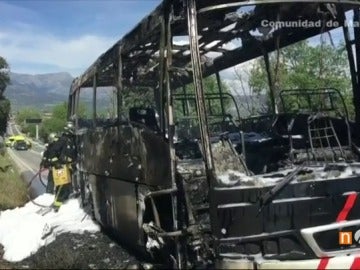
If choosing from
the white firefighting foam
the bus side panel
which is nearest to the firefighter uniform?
the white firefighting foam

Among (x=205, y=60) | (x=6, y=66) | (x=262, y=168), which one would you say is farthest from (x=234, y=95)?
(x=6, y=66)

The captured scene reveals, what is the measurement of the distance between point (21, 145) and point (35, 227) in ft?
185

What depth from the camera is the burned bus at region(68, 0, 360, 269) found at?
489 cm

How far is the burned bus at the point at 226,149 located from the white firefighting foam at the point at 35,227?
1471 millimetres

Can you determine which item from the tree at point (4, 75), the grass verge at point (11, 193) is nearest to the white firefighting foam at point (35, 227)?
the grass verge at point (11, 193)

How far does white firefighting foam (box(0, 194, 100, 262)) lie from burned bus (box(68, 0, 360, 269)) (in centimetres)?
147

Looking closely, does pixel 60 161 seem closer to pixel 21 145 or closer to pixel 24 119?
pixel 21 145

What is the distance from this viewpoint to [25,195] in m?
14.4

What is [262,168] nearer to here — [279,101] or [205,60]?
[279,101]

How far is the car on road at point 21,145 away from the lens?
6303cm

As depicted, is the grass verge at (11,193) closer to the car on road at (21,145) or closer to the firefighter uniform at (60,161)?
the firefighter uniform at (60,161)

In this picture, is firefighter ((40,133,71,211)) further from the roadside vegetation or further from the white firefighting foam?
the roadside vegetation

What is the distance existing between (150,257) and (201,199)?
3.51 feet

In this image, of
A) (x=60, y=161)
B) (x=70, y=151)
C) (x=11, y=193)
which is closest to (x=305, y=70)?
(x=70, y=151)
